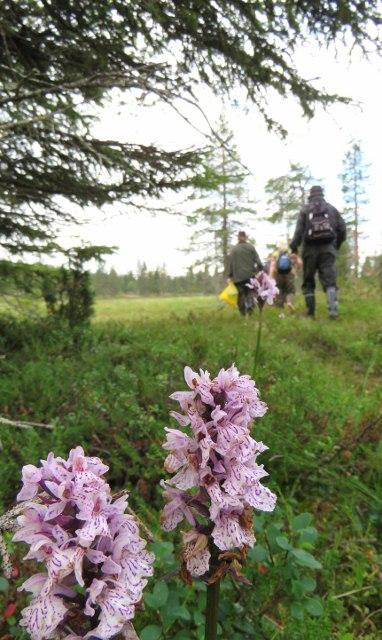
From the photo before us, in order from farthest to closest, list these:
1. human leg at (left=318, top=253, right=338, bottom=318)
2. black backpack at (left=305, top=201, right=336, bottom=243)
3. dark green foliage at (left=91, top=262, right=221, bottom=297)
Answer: dark green foliage at (left=91, top=262, right=221, bottom=297), human leg at (left=318, top=253, right=338, bottom=318), black backpack at (left=305, top=201, right=336, bottom=243)

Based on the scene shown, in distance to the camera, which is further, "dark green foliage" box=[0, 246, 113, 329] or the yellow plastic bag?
the yellow plastic bag

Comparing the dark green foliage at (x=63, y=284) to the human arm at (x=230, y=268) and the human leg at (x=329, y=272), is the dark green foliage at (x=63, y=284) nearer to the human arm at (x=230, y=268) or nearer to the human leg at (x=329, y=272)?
the human leg at (x=329, y=272)

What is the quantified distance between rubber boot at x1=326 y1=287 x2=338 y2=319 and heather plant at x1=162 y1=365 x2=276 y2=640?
8.73 m

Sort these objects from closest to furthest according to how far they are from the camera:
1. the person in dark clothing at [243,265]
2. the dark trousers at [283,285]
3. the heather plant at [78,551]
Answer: the heather plant at [78,551] → the person in dark clothing at [243,265] → the dark trousers at [283,285]

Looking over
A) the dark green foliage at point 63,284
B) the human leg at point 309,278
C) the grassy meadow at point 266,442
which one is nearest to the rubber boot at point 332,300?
the human leg at point 309,278

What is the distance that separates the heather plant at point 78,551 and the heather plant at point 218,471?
0.67ft

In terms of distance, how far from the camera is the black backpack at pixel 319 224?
30.0 ft

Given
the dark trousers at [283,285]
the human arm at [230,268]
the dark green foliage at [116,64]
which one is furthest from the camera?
the dark trousers at [283,285]

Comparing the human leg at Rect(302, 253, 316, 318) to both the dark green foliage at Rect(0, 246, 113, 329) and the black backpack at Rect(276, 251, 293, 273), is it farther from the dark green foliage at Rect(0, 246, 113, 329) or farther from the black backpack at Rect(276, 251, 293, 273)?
the dark green foliage at Rect(0, 246, 113, 329)

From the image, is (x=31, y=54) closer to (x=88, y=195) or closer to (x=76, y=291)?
(x=88, y=195)

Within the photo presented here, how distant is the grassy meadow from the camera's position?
1.92 meters

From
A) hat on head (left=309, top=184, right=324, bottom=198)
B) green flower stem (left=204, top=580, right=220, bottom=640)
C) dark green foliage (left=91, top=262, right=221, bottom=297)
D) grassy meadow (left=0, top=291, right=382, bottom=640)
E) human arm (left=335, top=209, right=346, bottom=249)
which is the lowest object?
dark green foliage (left=91, top=262, right=221, bottom=297)

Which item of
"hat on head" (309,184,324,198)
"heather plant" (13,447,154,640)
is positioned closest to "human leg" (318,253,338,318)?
"hat on head" (309,184,324,198)

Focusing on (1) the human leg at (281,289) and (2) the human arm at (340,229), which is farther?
(1) the human leg at (281,289)
